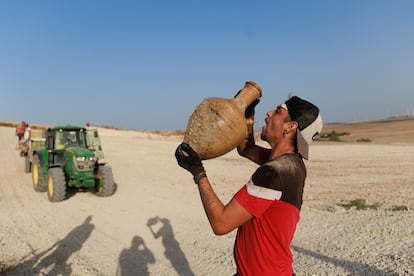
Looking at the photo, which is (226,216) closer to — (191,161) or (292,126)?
(191,161)

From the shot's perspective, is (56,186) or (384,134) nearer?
(56,186)

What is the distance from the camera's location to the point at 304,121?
2.09 m

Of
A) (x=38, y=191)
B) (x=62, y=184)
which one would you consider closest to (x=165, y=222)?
(x=62, y=184)

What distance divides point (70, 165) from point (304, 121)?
9303 mm

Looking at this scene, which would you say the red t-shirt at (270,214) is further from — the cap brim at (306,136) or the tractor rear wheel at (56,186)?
the tractor rear wheel at (56,186)

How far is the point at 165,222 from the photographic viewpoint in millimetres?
7703

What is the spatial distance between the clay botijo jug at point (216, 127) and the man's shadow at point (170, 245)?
338 centimetres

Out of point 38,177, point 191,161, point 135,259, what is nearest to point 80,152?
point 38,177

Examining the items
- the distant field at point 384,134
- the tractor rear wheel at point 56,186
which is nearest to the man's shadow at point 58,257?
the tractor rear wheel at point 56,186

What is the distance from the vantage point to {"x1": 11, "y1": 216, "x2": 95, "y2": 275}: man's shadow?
207 inches

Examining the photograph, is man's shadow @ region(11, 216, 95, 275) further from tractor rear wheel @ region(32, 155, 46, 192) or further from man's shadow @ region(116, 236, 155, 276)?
tractor rear wheel @ region(32, 155, 46, 192)

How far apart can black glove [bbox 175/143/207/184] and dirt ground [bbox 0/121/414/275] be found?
3.29m

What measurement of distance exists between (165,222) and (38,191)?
5.73 m

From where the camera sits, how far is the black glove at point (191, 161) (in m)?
2.12
